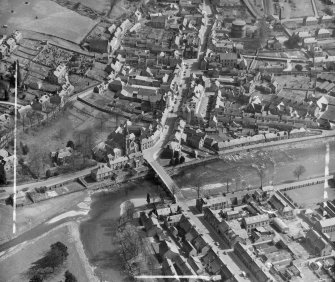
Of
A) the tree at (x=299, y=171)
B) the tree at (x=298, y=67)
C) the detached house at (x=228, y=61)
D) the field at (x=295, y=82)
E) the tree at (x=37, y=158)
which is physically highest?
the detached house at (x=228, y=61)

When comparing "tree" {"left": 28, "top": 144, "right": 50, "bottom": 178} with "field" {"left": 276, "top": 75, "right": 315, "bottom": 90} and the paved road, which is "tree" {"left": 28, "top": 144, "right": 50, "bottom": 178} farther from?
"field" {"left": 276, "top": 75, "right": 315, "bottom": 90}

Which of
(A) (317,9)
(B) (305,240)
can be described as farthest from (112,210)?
(A) (317,9)

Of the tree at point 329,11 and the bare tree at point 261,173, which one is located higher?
the tree at point 329,11

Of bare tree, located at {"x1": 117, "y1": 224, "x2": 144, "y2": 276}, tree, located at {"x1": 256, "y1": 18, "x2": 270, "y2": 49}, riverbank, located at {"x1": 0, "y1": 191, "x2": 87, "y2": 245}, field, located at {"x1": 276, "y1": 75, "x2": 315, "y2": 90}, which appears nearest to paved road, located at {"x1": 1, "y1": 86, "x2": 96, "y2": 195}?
riverbank, located at {"x1": 0, "y1": 191, "x2": 87, "y2": 245}

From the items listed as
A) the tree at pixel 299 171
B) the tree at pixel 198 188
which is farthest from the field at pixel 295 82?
the tree at pixel 198 188

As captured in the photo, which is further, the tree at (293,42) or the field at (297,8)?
the field at (297,8)

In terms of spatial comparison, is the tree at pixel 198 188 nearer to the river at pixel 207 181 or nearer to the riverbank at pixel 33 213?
the river at pixel 207 181
